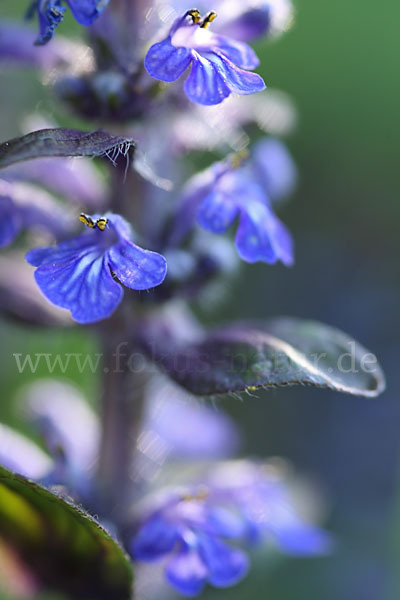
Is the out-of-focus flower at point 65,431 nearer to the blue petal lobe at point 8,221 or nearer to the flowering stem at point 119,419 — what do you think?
the flowering stem at point 119,419

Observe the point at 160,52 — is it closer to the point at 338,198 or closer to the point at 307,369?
the point at 307,369

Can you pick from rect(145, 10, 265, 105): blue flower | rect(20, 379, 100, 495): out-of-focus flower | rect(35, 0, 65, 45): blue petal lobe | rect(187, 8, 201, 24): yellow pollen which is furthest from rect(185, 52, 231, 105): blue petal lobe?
rect(20, 379, 100, 495): out-of-focus flower

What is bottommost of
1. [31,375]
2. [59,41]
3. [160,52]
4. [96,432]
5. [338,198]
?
[96,432]

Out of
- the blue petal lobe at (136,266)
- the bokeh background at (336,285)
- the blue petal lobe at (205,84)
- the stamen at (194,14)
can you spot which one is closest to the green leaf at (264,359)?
the blue petal lobe at (136,266)

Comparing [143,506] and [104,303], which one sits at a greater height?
[104,303]

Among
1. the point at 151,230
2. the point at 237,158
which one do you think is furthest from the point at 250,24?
the point at 151,230

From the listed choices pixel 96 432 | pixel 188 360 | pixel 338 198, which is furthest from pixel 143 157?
pixel 338 198
